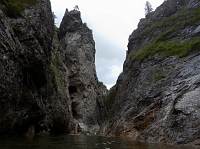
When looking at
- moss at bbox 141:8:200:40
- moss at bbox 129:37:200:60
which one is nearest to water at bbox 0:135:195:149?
moss at bbox 129:37:200:60

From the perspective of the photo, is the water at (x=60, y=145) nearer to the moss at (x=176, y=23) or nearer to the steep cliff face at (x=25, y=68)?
the steep cliff face at (x=25, y=68)

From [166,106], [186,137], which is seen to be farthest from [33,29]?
[186,137]

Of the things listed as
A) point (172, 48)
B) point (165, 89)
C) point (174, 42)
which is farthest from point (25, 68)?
point (174, 42)

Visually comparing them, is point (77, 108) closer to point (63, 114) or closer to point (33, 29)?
point (63, 114)

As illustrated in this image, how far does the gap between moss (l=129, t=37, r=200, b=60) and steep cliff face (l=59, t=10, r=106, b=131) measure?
38.8 metres

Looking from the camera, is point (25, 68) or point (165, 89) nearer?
point (25, 68)

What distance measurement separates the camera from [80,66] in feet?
429

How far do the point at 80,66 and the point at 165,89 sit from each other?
75.1 metres

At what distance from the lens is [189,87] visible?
47.4 meters

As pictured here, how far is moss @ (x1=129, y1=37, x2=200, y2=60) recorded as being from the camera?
6369 cm

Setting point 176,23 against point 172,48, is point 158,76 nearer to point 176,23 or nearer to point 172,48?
point 172,48

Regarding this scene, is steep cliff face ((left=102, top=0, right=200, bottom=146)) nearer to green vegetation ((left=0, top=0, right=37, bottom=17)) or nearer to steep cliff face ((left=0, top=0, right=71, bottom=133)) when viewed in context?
steep cliff face ((left=0, top=0, right=71, bottom=133))

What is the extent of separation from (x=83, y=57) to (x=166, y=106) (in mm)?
86978

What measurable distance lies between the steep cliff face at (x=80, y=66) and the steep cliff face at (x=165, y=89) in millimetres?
32181
